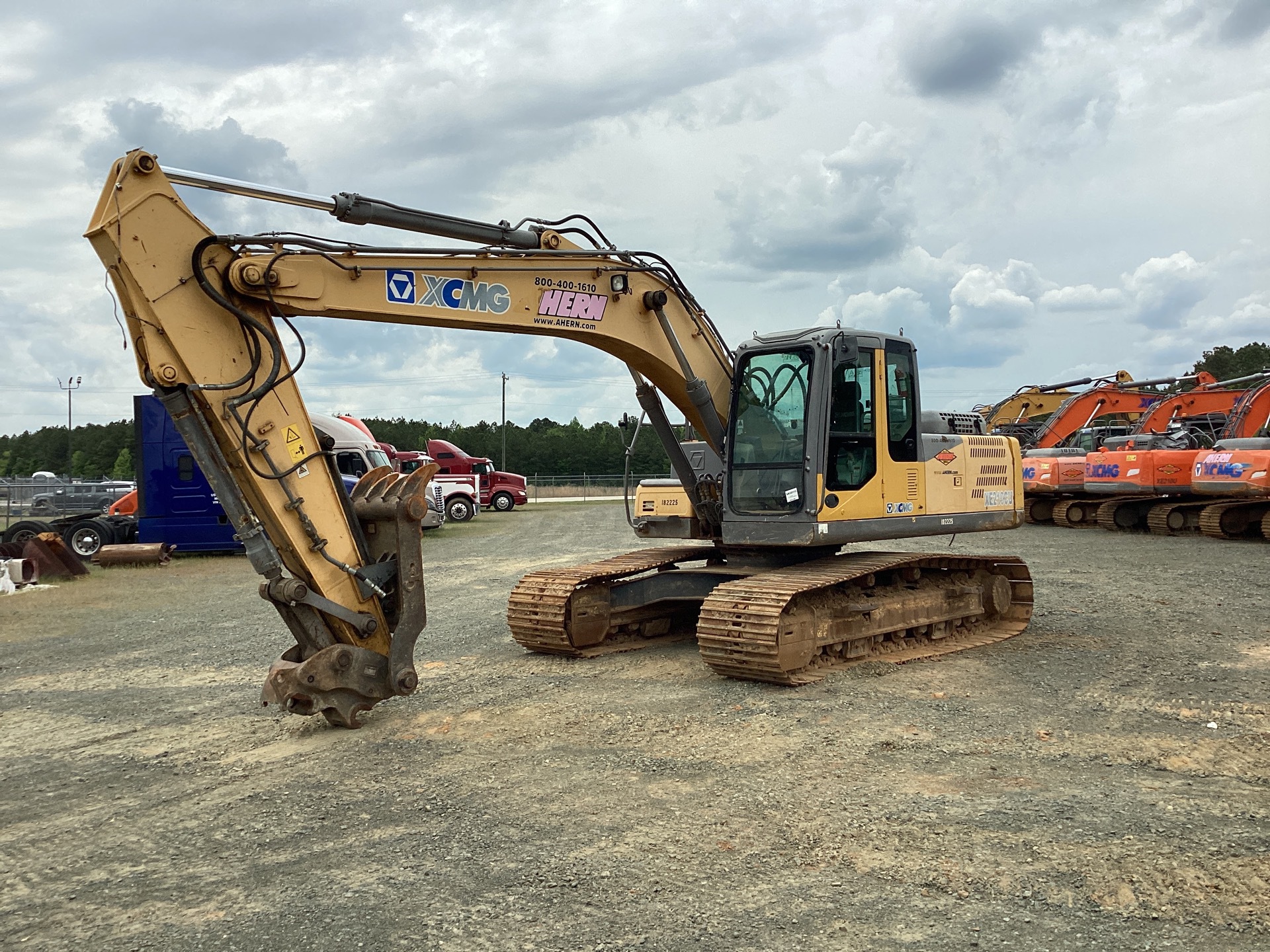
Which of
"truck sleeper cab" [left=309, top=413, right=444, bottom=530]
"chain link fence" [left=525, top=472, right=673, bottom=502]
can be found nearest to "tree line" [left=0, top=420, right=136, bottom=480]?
"chain link fence" [left=525, top=472, right=673, bottom=502]

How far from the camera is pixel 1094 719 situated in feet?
23.5

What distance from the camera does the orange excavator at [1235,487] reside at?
19.5 metres

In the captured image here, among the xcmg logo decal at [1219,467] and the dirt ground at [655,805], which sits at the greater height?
the xcmg logo decal at [1219,467]

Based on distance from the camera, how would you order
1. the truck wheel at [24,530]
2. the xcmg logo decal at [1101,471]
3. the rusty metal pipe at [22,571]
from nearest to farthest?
the rusty metal pipe at [22,571] → the truck wheel at [24,530] → the xcmg logo decal at [1101,471]

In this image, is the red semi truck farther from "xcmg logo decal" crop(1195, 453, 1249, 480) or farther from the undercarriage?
the undercarriage

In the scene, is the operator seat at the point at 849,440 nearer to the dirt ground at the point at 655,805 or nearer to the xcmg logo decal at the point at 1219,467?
the dirt ground at the point at 655,805

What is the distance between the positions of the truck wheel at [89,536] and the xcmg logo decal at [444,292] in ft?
56.5

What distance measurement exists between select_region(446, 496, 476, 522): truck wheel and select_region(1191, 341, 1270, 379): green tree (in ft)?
178

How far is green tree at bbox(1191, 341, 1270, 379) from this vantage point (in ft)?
229

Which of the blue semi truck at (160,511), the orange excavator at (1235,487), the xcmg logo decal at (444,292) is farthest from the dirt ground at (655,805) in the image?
the blue semi truck at (160,511)

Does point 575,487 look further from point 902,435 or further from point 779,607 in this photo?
point 779,607

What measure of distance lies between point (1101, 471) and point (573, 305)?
1831 centimetres

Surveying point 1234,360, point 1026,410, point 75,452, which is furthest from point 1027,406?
point 75,452

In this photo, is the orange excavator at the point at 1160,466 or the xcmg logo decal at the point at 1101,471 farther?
the xcmg logo decal at the point at 1101,471
